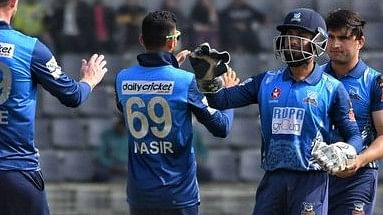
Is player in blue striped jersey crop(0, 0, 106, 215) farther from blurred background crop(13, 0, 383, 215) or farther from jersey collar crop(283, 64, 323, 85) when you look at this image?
blurred background crop(13, 0, 383, 215)

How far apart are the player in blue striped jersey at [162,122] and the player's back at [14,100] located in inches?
28.5

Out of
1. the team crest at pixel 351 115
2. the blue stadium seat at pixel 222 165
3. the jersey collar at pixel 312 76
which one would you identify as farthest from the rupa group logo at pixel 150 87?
the blue stadium seat at pixel 222 165

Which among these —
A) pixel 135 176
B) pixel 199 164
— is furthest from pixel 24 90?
pixel 199 164

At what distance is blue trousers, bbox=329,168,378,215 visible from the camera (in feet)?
27.6

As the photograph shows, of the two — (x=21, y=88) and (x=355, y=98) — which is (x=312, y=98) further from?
(x=21, y=88)

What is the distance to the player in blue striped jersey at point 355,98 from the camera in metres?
8.33

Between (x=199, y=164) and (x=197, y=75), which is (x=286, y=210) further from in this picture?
(x=199, y=164)

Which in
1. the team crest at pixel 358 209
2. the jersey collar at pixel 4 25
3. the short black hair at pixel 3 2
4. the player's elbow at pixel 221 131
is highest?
the short black hair at pixel 3 2

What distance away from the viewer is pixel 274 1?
15461mm

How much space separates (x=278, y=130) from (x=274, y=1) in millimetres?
7912

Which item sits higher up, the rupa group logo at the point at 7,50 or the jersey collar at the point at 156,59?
the rupa group logo at the point at 7,50

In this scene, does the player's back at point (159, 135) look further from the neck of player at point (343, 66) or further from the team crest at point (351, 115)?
the team crest at point (351, 115)

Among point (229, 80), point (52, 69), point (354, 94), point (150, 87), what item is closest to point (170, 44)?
point (150, 87)

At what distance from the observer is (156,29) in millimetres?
8266
